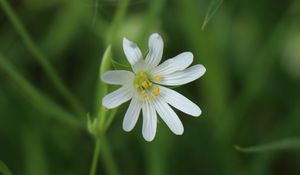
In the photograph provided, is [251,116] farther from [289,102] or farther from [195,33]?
[195,33]

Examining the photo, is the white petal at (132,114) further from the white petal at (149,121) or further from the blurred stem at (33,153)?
the blurred stem at (33,153)

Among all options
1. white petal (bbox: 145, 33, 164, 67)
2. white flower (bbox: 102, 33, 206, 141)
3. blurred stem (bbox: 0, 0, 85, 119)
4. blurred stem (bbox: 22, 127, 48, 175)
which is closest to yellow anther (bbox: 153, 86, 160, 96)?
white flower (bbox: 102, 33, 206, 141)

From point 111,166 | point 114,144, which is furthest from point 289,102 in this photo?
point 111,166

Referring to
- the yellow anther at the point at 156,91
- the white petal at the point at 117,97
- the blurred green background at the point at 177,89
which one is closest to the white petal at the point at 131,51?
the white petal at the point at 117,97

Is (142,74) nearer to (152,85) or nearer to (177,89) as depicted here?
(152,85)

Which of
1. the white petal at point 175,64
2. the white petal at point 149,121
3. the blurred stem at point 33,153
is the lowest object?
the white petal at point 149,121

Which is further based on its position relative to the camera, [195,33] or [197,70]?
[195,33]
